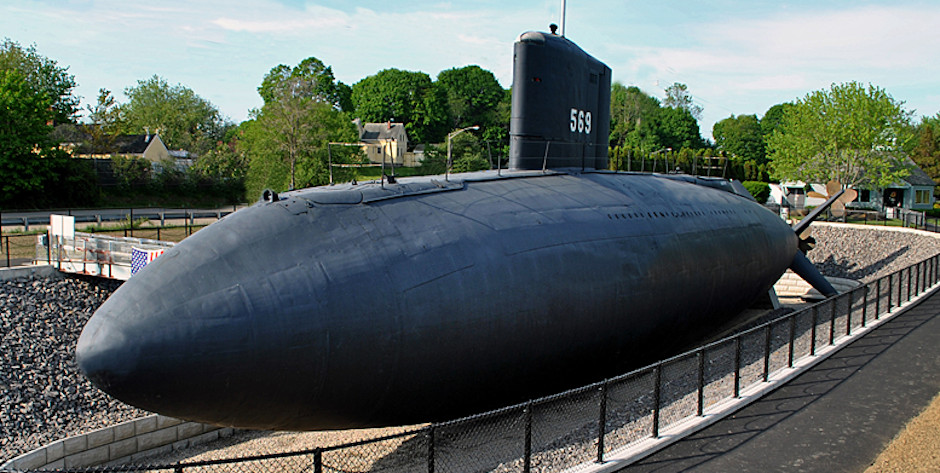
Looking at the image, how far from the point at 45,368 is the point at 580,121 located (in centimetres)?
1476

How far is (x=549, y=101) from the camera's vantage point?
575 inches

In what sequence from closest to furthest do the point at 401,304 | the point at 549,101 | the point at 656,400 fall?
the point at 401,304 < the point at 656,400 < the point at 549,101

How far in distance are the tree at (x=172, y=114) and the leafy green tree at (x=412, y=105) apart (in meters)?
23.3

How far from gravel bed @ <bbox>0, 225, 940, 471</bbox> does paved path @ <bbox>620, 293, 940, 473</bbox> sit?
2.45 feet

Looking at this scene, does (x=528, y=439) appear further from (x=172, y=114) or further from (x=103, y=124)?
(x=172, y=114)

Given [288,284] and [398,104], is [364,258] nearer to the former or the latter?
[288,284]

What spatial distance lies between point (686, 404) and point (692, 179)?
9132mm

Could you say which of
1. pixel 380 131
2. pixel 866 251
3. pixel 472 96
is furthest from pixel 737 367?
pixel 472 96

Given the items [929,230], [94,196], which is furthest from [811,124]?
[94,196]

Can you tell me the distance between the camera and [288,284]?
26.6 ft

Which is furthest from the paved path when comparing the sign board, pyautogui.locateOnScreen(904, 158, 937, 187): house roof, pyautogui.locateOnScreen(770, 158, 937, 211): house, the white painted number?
pyautogui.locateOnScreen(904, 158, 937, 187): house roof

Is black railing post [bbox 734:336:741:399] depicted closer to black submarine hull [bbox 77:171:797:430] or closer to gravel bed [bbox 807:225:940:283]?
black submarine hull [bbox 77:171:797:430]

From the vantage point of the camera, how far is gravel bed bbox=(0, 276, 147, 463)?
14852 millimetres

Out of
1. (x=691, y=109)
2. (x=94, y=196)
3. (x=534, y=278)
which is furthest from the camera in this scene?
(x=691, y=109)
